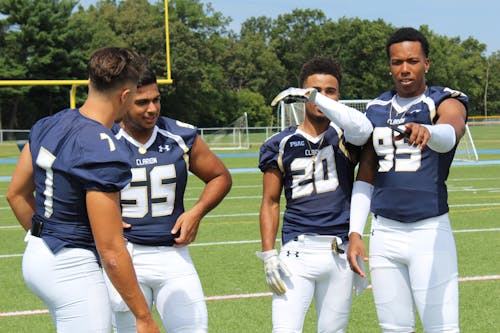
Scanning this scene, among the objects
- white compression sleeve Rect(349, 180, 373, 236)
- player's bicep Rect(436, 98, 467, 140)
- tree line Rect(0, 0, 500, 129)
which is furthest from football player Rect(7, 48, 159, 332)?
tree line Rect(0, 0, 500, 129)

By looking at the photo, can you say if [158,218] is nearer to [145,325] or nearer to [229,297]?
[145,325]

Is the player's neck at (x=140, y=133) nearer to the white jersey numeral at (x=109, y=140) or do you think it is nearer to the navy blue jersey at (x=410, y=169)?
the white jersey numeral at (x=109, y=140)

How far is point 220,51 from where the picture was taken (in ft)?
202

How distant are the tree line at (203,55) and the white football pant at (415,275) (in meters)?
38.3

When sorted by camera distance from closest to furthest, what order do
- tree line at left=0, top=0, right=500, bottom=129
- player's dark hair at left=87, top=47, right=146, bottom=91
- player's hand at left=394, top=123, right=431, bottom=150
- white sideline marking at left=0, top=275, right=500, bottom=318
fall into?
player's dark hair at left=87, top=47, right=146, bottom=91 < player's hand at left=394, top=123, right=431, bottom=150 < white sideline marking at left=0, top=275, right=500, bottom=318 < tree line at left=0, top=0, right=500, bottom=129

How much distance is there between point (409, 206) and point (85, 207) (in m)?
1.58

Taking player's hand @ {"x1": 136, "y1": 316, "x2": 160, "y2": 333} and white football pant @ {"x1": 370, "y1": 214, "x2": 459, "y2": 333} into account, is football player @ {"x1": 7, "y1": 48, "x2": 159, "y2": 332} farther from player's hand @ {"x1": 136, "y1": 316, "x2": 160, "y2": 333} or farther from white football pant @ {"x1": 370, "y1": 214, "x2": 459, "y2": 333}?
white football pant @ {"x1": 370, "y1": 214, "x2": 459, "y2": 333}

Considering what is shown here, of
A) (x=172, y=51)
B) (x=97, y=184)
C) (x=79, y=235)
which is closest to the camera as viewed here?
(x=97, y=184)

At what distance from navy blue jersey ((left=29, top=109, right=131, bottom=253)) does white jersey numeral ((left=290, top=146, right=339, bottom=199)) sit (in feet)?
4.22

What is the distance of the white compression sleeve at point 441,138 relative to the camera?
3020mm

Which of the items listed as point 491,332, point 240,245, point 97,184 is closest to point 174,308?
point 97,184

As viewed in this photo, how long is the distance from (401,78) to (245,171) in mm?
16055

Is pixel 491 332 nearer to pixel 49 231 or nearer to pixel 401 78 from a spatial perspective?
pixel 401 78

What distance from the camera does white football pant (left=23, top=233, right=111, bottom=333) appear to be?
268cm
